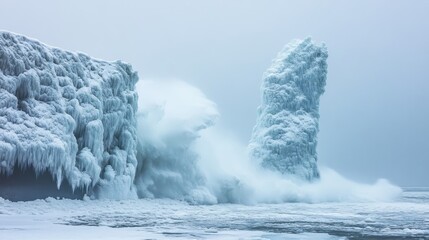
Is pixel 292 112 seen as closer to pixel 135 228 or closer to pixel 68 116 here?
pixel 68 116

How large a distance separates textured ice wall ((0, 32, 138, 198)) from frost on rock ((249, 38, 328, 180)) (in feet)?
68.9

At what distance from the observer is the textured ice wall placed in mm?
21875

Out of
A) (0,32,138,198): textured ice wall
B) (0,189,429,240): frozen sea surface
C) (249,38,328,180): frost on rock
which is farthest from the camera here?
(249,38,328,180): frost on rock

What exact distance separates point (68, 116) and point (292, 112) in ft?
98.6

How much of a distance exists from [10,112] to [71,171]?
4406 millimetres

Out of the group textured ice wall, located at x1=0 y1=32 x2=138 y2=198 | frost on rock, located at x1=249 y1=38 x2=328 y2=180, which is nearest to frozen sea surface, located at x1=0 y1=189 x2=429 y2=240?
textured ice wall, located at x1=0 y1=32 x2=138 y2=198

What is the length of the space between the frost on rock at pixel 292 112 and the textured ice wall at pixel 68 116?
21000 mm

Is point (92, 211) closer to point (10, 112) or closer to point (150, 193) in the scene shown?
point (10, 112)

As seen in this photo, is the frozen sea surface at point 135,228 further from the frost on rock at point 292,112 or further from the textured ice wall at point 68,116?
the frost on rock at point 292,112

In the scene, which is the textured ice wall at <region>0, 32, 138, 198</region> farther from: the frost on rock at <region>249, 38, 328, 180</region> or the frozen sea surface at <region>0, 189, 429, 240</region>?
the frost on rock at <region>249, 38, 328, 180</region>

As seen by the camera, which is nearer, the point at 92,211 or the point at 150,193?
the point at 92,211

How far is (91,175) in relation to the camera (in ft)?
86.0

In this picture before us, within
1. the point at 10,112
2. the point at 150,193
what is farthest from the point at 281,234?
the point at 150,193

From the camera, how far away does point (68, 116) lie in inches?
965
